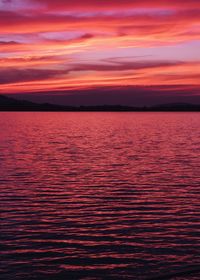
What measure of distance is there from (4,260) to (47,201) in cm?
1355

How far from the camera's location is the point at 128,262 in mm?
22719

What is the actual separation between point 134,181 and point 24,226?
18.4 meters

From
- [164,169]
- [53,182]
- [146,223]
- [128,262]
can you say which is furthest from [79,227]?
[164,169]

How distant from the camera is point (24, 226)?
28.6m

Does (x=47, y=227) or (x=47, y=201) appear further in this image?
(x=47, y=201)

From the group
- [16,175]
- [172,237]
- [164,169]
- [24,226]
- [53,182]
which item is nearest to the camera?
[172,237]

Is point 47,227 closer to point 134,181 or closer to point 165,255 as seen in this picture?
point 165,255

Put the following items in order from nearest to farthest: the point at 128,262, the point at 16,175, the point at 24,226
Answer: the point at 128,262 → the point at 24,226 → the point at 16,175

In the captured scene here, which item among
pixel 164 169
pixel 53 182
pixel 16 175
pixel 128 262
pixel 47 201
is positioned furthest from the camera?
pixel 164 169

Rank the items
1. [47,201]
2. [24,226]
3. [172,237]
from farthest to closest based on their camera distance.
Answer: [47,201] < [24,226] < [172,237]

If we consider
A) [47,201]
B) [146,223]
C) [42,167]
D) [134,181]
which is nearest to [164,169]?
[134,181]

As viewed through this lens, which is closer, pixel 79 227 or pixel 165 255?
pixel 165 255

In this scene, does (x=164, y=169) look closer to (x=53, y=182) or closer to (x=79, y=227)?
(x=53, y=182)

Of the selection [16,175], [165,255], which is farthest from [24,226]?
[16,175]
